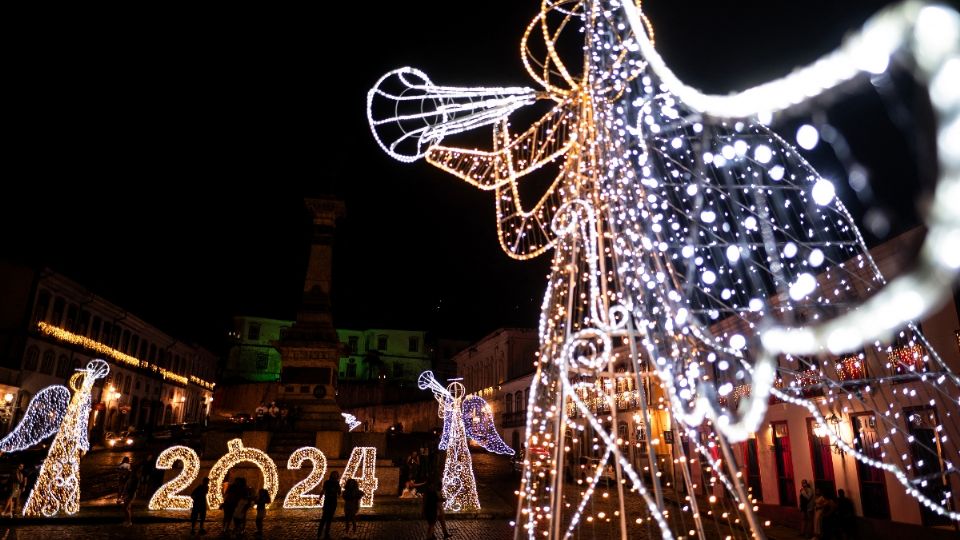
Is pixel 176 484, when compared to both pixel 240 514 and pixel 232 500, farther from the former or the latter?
pixel 232 500

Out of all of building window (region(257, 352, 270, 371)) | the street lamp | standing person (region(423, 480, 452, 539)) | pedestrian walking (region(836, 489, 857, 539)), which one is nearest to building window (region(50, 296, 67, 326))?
the street lamp

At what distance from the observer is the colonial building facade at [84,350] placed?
30.0m

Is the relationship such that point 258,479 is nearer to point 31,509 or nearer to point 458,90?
point 31,509

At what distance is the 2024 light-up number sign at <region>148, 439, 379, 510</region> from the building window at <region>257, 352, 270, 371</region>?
178 ft

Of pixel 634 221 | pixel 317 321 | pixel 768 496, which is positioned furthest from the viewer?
pixel 317 321

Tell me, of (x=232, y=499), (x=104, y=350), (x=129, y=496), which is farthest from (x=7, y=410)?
(x=232, y=499)

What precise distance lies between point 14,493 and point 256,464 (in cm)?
497

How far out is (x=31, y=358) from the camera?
31.0 metres

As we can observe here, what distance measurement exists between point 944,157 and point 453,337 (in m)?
73.5

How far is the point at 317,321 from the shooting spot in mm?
23891

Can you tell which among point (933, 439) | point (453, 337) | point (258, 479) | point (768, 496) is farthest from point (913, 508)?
point (453, 337)

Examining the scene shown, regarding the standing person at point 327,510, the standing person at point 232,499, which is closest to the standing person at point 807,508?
the standing person at point 327,510

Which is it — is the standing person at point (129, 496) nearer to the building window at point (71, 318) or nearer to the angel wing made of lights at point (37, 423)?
the angel wing made of lights at point (37, 423)

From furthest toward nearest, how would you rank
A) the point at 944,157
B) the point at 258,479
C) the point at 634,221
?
the point at 258,479 < the point at 634,221 < the point at 944,157
